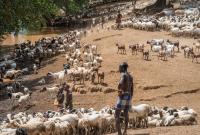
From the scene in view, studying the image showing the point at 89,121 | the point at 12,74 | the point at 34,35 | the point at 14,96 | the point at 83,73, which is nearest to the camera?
the point at 89,121

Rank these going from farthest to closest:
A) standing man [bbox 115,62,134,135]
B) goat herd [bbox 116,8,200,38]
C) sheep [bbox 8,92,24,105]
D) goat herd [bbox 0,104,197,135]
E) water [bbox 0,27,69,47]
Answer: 1. water [bbox 0,27,69,47]
2. goat herd [bbox 116,8,200,38]
3. sheep [bbox 8,92,24,105]
4. goat herd [bbox 0,104,197,135]
5. standing man [bbox 115,62,134,135]

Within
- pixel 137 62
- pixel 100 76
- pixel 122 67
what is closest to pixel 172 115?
pixel 122 67

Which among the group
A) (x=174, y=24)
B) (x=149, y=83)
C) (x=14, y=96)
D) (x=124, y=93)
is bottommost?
(x=14, y=96)

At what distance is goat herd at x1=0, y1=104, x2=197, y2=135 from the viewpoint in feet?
58.6

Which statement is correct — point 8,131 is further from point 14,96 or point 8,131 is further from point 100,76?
point 100,76

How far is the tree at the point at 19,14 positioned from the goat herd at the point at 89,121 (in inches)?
655

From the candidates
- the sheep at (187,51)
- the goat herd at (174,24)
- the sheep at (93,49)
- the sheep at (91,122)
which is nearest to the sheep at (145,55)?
the sheep at (187,51)

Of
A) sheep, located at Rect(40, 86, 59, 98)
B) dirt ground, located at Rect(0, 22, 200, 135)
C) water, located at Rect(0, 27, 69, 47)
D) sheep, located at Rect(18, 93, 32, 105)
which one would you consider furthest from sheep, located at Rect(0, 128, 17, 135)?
water, located at Rect(0, 27, 69, 47)

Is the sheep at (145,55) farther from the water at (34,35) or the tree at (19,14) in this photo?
the water at (34,35)

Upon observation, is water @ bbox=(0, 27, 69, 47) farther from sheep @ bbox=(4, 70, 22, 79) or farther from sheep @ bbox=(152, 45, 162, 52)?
sheep @ bbox=(152, 45, 162, 52)

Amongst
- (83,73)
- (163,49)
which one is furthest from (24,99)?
(163,49)

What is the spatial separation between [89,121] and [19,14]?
19.4 m

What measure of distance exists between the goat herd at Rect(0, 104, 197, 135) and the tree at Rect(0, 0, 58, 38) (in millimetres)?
16625

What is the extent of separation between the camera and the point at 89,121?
719 inches
